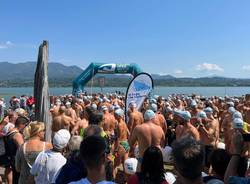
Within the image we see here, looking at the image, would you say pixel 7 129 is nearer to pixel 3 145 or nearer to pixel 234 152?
pixel 3 145

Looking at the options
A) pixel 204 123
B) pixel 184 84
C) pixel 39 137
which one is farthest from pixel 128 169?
pixel 184 84

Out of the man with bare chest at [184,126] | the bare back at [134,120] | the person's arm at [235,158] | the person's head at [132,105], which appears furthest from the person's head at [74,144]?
the person's head at [132,105]

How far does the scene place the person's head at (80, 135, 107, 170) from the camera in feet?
9.32

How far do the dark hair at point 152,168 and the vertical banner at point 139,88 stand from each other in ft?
28.5

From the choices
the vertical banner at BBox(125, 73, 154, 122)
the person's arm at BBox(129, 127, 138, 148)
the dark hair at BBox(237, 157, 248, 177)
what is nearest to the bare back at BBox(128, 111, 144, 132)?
the vertical banner at BBox(125, 73, 154, 122)

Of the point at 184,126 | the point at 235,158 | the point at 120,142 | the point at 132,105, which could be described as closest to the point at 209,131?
the point at 184,126

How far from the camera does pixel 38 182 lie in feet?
13.8

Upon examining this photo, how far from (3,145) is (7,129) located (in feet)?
1.22

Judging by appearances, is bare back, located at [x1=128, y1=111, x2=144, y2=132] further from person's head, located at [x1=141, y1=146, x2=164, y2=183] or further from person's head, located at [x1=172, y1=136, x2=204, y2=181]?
person's head, located at [x1=172, y1=136, x2=204, y2=181]

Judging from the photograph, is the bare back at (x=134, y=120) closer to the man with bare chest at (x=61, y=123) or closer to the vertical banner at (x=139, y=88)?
the vertical banner at (x=139, y=88)

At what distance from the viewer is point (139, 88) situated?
39.7 ft

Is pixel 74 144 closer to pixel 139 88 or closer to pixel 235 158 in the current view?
pixel 235 158

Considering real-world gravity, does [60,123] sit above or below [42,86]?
below

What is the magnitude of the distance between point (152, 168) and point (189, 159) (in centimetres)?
79
